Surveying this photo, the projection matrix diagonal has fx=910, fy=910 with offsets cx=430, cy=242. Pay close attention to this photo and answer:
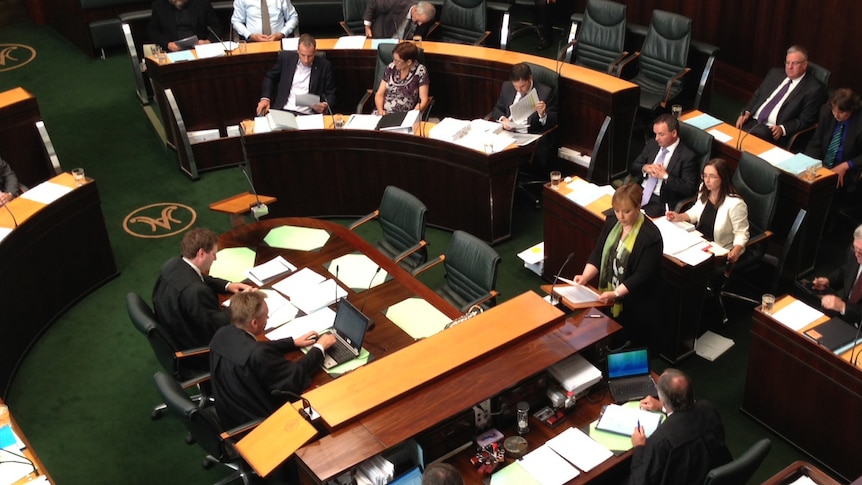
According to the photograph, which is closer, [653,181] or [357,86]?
[653,181]

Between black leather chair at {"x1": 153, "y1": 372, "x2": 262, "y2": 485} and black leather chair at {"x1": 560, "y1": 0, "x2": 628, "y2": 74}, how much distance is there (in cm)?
551

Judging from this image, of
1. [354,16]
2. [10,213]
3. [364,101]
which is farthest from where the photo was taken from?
[354,16]

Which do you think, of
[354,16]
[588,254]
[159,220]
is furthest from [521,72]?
[159,220]

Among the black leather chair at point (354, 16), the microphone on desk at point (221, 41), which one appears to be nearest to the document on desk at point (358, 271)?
the microphone on desk at point (221, 41)

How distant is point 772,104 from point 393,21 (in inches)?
146

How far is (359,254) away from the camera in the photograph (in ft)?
19.5

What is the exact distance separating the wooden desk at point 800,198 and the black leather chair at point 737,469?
9.10ft

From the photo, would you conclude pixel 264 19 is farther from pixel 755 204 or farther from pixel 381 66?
pixel 755 204

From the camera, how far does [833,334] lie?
4.96m

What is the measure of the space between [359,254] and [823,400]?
289cm

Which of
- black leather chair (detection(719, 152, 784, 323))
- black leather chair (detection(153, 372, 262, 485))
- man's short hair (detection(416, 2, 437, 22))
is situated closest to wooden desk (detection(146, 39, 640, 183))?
man's short hair (detection(416, 2, 437, 22))

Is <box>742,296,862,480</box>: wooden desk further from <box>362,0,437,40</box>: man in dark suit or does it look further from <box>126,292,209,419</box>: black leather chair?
<box>362,0,437,40</box>: man in dark suit

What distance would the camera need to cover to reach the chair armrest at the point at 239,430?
181 inches

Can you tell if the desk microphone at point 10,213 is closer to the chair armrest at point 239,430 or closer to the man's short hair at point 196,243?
the man's short hair at point 196,243
